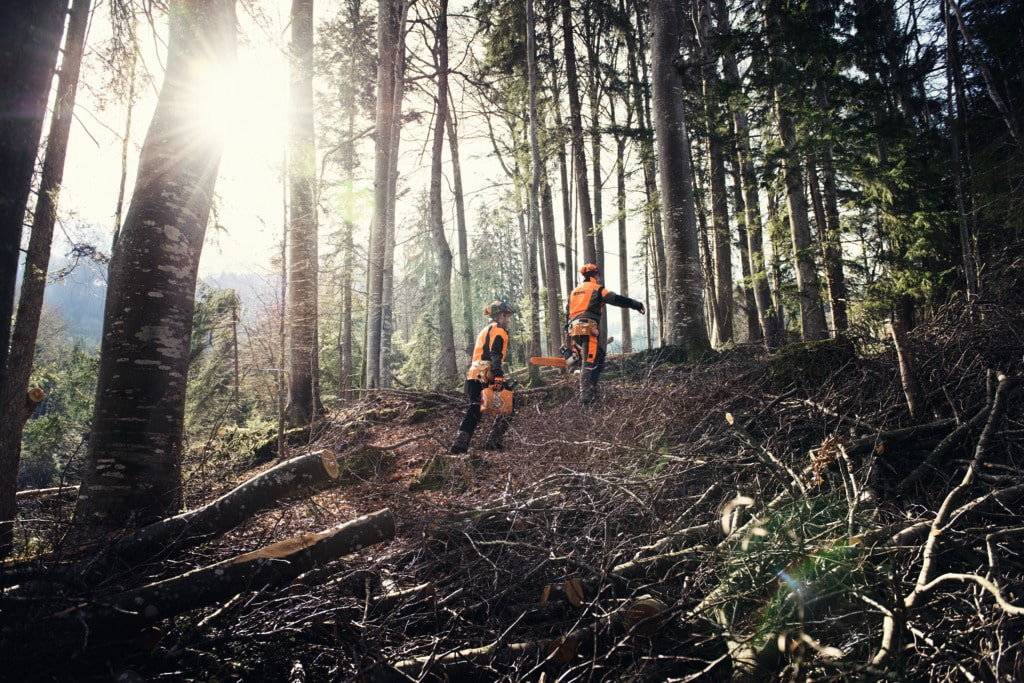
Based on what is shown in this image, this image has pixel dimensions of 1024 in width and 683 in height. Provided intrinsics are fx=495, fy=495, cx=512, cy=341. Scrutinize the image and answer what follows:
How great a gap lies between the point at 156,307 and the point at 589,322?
17.3ft

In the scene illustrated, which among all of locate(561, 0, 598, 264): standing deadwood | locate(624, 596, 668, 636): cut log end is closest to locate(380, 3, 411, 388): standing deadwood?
locate(561, 0, 598, 264): standing deadwood

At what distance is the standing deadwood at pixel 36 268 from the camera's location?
5.44 m

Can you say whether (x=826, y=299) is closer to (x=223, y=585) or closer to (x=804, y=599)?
(x=804, y=599)

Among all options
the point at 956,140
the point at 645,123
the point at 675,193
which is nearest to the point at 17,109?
the point at 675,193

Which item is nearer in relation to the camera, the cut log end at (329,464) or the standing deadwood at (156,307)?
the cut log end at (329,464)

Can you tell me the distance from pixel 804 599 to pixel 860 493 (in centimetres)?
119

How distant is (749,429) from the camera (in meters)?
4.72

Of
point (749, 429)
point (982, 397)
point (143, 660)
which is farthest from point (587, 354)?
point (143, 660)

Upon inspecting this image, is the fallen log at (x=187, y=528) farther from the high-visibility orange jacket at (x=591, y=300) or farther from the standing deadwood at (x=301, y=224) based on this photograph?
the standing deadwood at (x=301, y=224)

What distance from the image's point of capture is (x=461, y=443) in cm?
641

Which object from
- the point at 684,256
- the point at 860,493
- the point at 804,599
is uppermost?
the point at 684,256

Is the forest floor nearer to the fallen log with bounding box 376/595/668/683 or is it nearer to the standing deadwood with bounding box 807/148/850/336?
the fallen log with bounding box 376/595/668/683

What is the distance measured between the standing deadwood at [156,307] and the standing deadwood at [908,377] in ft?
18.9

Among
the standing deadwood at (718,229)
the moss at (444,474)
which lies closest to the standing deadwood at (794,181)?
the standing deadwood at (718,229)
